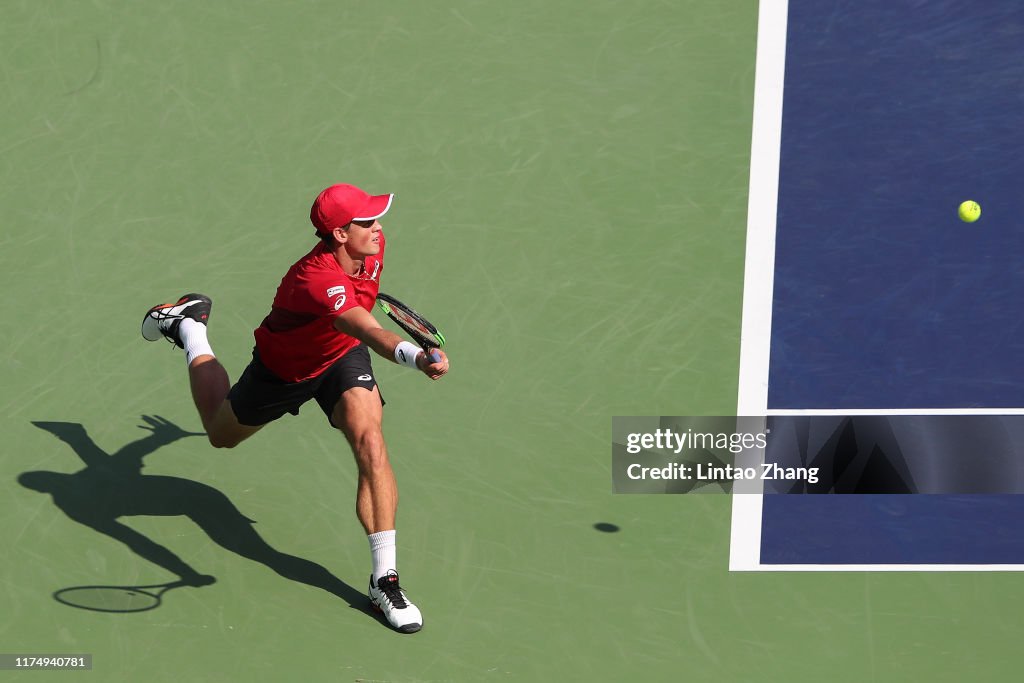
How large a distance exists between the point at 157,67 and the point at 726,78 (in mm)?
4305

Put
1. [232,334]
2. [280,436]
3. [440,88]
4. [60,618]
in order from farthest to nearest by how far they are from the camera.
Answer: [440,88] < [232,334] < [280,436] < [60,618]

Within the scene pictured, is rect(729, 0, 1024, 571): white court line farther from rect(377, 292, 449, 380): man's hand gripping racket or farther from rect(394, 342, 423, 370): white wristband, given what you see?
rect(394, 342, 423, 370): white wristband

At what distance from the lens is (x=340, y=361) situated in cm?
793

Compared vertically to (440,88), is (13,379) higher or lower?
lower

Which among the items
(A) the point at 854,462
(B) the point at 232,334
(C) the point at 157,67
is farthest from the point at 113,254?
(A) the point at 854,462

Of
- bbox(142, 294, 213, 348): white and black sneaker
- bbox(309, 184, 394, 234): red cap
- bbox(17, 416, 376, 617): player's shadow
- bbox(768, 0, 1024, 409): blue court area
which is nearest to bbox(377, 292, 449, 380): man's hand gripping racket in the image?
A: bbox(309, 184, 394, 234): red cap

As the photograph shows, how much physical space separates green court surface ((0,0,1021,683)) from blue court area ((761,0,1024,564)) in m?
0.37

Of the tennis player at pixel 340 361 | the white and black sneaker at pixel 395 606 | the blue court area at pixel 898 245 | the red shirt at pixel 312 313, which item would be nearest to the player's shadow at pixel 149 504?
the white and black sneaker at pixel 395 606

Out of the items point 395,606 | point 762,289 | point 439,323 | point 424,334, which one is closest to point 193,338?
point 439,323

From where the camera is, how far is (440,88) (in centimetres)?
1108

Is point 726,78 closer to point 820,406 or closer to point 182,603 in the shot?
point 820,406

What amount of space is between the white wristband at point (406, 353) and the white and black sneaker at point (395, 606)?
1310 millimetres

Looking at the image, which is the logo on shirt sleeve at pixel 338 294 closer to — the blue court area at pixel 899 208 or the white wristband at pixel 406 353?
the white wristband at pixel 406 353

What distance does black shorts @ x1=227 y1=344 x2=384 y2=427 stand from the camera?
7852 millimetres
